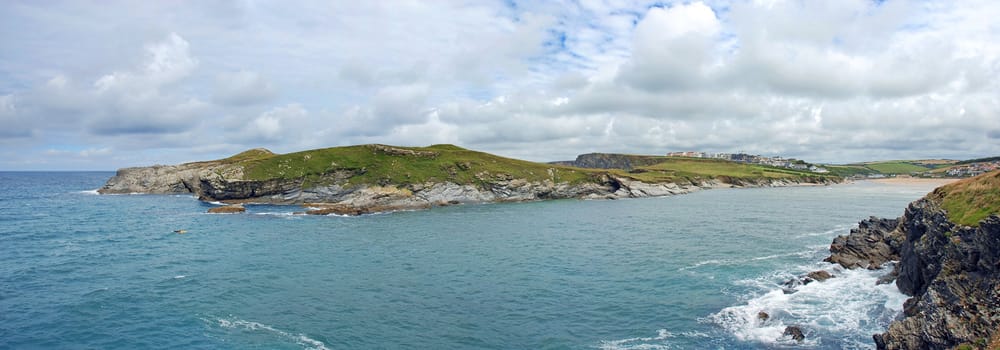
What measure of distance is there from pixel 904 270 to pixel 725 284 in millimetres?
11552

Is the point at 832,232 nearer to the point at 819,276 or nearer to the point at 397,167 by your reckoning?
the point at 819,276

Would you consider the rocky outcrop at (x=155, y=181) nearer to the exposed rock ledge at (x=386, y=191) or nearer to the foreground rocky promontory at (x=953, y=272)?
the exposed rock ledge at (x=386, y=191)

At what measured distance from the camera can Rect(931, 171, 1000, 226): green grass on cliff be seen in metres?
25.6

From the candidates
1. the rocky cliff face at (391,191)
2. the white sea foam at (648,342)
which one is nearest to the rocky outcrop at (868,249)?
the white sea foam at (648,342)

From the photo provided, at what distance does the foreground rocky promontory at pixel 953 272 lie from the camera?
66.5 feet

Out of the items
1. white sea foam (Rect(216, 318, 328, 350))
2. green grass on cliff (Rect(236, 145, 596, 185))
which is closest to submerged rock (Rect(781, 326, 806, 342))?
white sea foam (Rect(216, 318, 328, 350))

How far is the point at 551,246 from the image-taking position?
2272 inches

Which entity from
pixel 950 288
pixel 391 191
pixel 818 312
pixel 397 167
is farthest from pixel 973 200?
pixel 397 167

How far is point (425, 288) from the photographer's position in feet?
126

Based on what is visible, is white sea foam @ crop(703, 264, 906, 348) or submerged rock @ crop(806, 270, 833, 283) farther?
submerged rock @ crop(806, 270, 833, 283)

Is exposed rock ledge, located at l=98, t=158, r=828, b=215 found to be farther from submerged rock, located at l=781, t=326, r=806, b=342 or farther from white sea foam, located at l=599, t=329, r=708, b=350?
submerged rock, located at l=781, t=326, r=806, b=342

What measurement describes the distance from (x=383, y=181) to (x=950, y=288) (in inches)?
4464

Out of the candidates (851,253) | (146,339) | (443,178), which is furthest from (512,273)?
(443,178)

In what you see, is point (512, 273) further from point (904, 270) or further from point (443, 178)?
point (443, 178)
